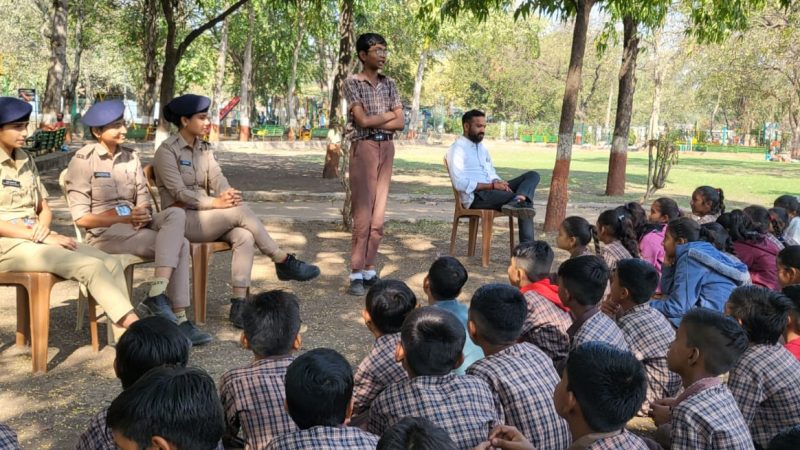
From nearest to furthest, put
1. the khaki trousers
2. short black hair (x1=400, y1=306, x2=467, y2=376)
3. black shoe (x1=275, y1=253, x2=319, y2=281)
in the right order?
1. short black hair (x1=400, y1=306, x2=467, y2=376)
2. the khaki trousers
3. black shoe (x1=275, y1=253, x2=319, y2=281)

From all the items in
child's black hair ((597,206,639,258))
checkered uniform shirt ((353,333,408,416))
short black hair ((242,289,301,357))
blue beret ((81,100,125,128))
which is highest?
blue beret ((81,100,125,128))

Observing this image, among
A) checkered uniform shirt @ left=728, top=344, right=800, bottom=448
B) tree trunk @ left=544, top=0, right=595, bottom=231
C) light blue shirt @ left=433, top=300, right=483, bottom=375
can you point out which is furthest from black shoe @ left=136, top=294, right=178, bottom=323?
tree trunk @ left=544, top=0, right=595, bottom=231

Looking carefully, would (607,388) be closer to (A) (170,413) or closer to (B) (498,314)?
(B) (498,314)

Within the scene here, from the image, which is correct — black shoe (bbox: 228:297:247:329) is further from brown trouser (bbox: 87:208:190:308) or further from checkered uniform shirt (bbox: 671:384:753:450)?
checkered uniform shirt (bbox: 671:384:753:450)

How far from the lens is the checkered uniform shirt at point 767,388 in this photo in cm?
322

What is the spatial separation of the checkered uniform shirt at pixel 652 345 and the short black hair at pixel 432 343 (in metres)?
1.45

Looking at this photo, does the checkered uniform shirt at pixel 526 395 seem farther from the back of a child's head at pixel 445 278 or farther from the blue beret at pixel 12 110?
the blue beret at pixel 12 110

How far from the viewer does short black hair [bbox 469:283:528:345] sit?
3104mm

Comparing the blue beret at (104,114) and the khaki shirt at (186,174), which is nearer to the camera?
the blue beret at (104,114)

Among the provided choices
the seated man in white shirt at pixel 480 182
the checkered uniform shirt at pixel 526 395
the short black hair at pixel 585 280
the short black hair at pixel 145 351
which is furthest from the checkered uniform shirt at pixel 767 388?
the seated man in white shirt at pixel 480 182

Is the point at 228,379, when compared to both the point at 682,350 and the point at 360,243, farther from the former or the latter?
the point at 360,243

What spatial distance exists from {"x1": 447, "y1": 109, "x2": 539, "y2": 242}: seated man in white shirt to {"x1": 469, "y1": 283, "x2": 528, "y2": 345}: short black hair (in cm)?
390

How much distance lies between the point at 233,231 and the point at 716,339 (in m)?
3.27

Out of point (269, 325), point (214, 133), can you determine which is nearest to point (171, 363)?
point (269, 325)
